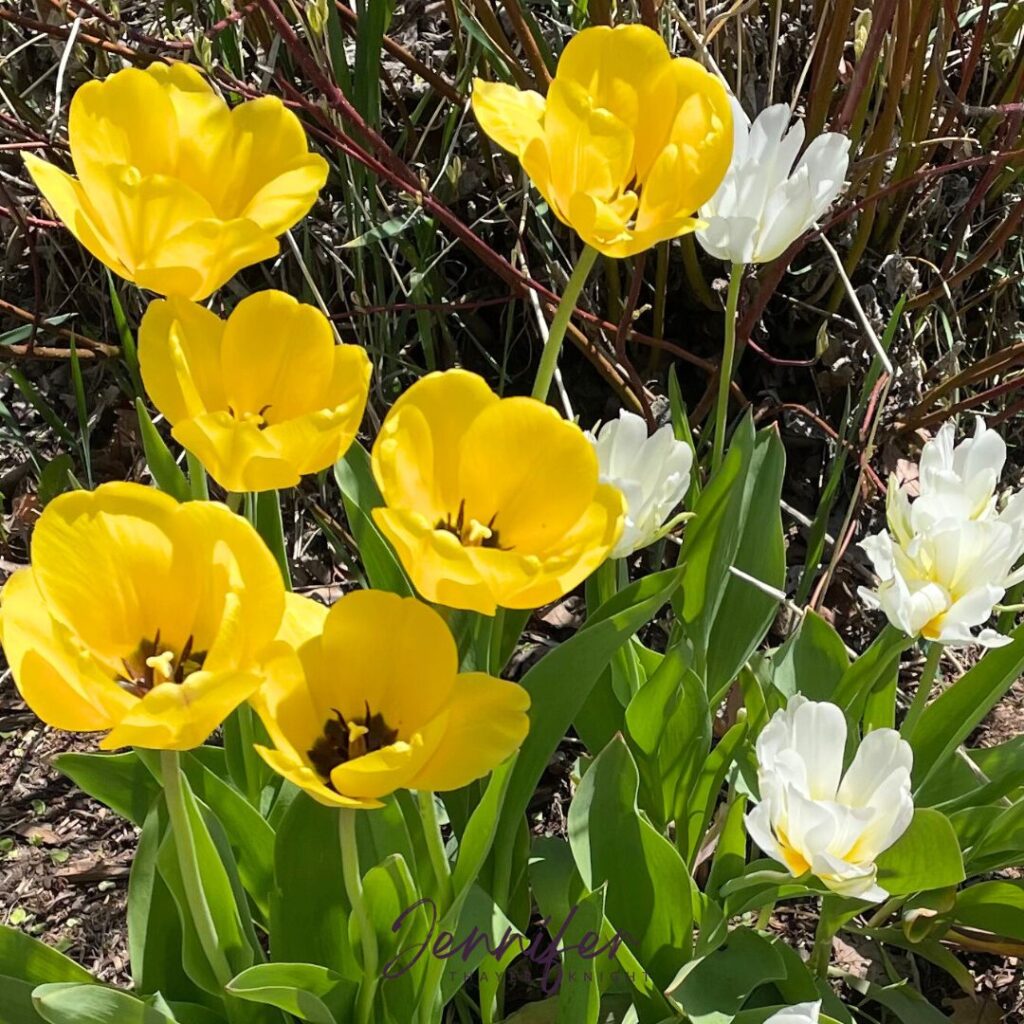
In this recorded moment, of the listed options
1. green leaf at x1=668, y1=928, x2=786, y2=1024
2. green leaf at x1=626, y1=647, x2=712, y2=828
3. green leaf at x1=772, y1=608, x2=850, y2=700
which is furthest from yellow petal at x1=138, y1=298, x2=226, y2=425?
green leaf at x1=772, y1=608, x2=850, y2=700

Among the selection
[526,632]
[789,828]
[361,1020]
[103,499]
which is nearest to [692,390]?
[526,632]

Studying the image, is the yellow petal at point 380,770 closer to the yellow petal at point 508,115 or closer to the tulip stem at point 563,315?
the tulip stem at point 563,315

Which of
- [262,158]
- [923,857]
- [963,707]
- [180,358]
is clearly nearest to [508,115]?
[262,158]

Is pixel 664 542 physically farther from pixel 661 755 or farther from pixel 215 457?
pixel 215 457

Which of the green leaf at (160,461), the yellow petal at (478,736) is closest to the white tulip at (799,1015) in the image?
the yellow petal at (478,736)

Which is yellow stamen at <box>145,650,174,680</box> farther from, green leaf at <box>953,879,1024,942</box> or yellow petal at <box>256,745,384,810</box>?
green leaf at <box>953,879,1024,942</box>

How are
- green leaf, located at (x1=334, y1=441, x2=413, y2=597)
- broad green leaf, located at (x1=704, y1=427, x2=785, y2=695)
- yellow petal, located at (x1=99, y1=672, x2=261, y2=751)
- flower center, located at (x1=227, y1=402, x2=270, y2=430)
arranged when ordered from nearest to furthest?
1. yellow petal, located at (x1=99, y1=672, x2=261, y2=751)
2. flower center, located at (x1=227, y1=402, x2=270, y2=430)
3. green leaf, located at (x1=334, y1=441, x2=413, y2=597)
4. broad green leaf, located at (x1=704, y1=427, x2=785, y2=695)
